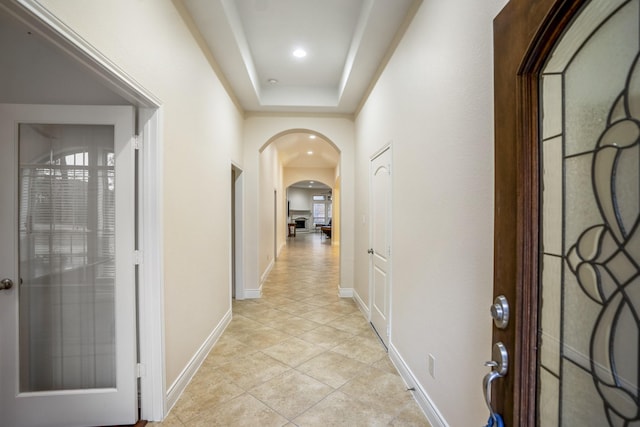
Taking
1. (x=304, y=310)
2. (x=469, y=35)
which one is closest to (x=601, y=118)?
(x=469, y=35)

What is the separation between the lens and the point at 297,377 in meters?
2.40

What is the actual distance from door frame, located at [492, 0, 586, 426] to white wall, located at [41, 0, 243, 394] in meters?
1.61

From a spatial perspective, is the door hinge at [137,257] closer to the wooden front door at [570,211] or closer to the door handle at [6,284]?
the door handle at [6,284]

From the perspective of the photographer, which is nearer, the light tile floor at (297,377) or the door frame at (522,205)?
the door frame at (522,205)

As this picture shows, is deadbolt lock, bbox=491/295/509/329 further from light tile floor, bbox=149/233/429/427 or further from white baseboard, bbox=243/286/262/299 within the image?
white baseboard, bbox=243/286/262/299

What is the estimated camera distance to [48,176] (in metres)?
1.78

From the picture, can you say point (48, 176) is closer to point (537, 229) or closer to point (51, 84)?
point (51, 84)

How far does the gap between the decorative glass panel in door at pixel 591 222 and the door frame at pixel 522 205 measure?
0.03 m

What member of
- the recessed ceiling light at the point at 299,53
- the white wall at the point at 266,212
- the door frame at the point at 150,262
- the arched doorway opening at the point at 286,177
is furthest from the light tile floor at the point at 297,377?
the recessed ceiling light at the point at 299,53

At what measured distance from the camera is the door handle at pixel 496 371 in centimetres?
83

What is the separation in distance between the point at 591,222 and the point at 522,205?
15 centimetres

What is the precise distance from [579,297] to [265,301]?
4.22m

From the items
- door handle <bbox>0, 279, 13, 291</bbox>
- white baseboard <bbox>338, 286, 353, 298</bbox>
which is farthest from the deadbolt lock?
white baseboard <bbox>338, 286, 353, 298</bbox>

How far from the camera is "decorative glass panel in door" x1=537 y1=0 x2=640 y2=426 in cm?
60
